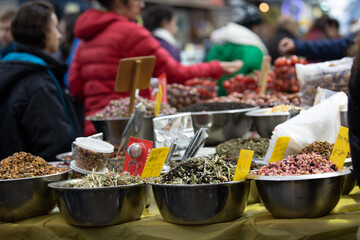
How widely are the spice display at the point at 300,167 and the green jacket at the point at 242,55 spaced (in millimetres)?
3309

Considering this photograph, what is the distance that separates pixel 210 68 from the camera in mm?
3717

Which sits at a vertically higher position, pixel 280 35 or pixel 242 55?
pixel 280 35

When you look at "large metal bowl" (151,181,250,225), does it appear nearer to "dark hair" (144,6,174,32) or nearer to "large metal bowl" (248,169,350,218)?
"large metal bowl" (248,169,350,218)

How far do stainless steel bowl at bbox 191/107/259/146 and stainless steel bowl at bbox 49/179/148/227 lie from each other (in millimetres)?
997

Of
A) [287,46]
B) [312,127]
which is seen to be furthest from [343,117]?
[287,46]

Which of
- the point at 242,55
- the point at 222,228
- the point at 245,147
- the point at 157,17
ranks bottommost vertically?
the point at 222,228

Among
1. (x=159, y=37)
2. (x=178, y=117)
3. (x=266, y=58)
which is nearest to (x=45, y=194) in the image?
(x=178, y=117)

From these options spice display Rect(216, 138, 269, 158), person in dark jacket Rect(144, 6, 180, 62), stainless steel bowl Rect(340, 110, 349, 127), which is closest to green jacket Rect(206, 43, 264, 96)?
person in dark jacket Rect(144, 6, 180, 62)

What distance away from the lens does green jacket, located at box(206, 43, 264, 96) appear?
4926mm

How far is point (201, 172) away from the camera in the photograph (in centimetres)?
145

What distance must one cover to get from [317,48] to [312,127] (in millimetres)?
2459

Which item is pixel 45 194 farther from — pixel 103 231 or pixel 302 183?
pixel 302 183

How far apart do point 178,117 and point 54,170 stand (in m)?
0.62

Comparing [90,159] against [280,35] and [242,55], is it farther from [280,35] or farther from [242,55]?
[280,35]
